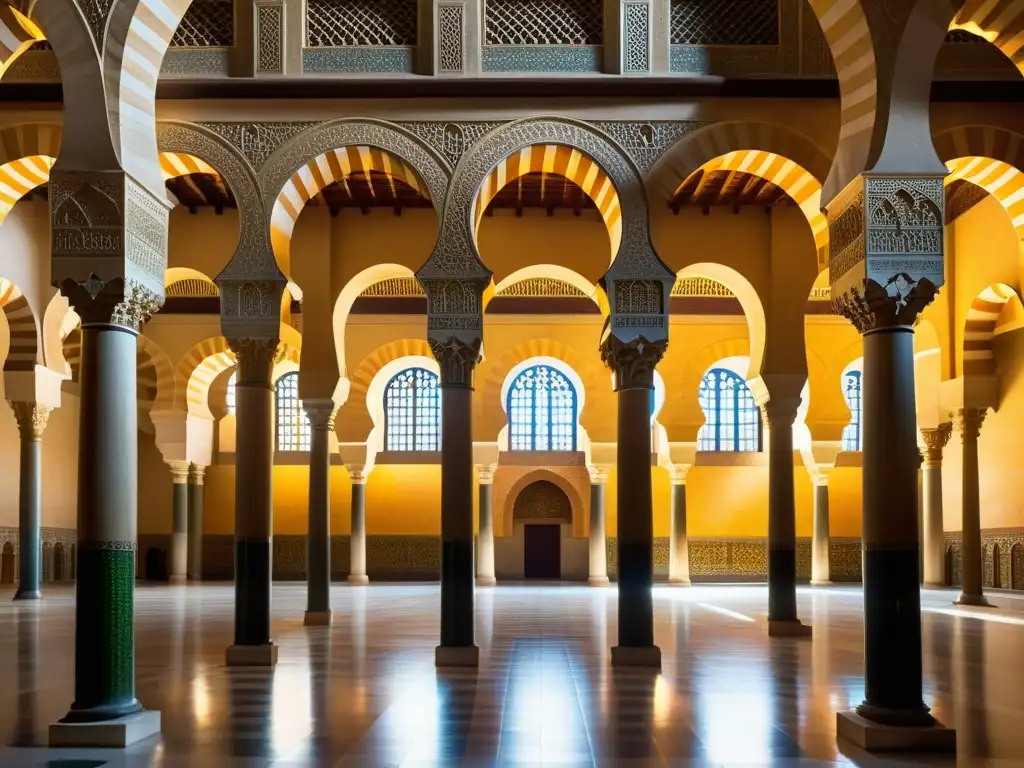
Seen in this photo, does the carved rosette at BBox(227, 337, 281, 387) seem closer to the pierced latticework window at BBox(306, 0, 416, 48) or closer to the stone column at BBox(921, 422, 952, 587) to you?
the pierced latticework window at BBox(306, 0, 416, 48)

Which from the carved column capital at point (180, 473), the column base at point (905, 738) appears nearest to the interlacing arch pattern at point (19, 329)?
the carved column capital at point (180, 473)

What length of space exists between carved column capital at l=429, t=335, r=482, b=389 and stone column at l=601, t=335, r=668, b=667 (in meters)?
1.24

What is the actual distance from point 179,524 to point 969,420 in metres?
14.7

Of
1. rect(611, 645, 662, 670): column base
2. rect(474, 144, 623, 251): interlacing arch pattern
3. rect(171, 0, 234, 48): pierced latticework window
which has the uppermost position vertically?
rect(171, 0, 234, 48): pierced latticework window

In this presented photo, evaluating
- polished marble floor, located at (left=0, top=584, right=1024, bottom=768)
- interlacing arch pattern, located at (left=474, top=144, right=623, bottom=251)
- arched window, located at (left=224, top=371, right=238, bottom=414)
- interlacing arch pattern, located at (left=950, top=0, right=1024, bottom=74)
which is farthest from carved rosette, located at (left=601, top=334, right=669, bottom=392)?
arched window, located at (left=224, top=371, right=238, bottom=414)

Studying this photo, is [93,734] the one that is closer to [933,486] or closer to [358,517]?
[358,517]

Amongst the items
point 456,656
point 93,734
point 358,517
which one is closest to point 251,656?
point 456,656

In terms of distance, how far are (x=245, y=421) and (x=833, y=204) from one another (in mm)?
5418

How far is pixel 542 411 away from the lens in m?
24.8

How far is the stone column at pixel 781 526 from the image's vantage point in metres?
12.1

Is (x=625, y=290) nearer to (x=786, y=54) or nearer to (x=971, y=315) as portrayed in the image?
(x=786, y=54)

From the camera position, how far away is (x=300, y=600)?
57.1ft

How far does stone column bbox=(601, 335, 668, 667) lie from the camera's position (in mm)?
9680

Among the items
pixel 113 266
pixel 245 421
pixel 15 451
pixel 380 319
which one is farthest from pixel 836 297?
pixel 15 451
